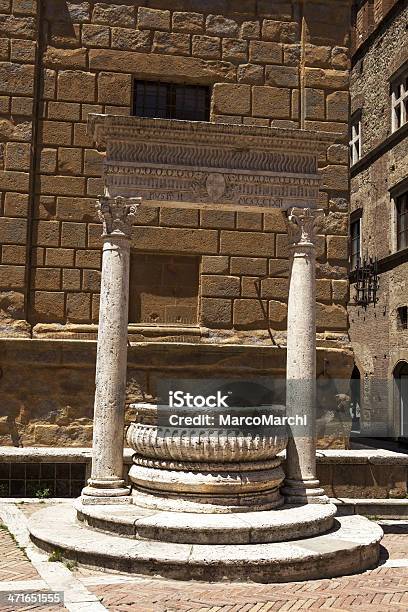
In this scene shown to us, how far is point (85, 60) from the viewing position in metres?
12.5

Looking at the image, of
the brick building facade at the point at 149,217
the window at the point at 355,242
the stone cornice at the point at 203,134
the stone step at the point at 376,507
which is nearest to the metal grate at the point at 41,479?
the brick building facade at the point at 149,217

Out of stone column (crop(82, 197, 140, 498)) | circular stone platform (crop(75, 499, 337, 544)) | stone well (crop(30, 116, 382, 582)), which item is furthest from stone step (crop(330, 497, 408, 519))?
stone column (crop(82, 197, 140, 498))

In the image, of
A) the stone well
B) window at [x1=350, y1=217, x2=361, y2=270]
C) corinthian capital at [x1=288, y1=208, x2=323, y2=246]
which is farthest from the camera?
window at [x1=350, y1=217, x2=361, y2=270]

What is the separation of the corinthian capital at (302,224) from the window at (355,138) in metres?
22.3

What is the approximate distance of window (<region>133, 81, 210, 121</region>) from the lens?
12.8 m

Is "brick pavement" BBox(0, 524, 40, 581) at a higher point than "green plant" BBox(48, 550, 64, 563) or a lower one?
lower

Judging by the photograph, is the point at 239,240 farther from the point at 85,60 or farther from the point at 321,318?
the point at 85,60

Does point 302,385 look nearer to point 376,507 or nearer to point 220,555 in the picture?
point 220,555

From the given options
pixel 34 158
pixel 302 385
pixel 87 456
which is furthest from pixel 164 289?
pixel 302 385

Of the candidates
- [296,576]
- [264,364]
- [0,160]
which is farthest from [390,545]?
[0,160]

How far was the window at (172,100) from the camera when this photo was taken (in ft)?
42.0

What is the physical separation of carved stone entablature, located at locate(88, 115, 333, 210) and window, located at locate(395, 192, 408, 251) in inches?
662

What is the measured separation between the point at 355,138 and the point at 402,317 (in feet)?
32.3

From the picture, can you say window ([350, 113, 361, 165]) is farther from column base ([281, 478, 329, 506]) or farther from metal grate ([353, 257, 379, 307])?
column base ([281, 478, 329, 506])
